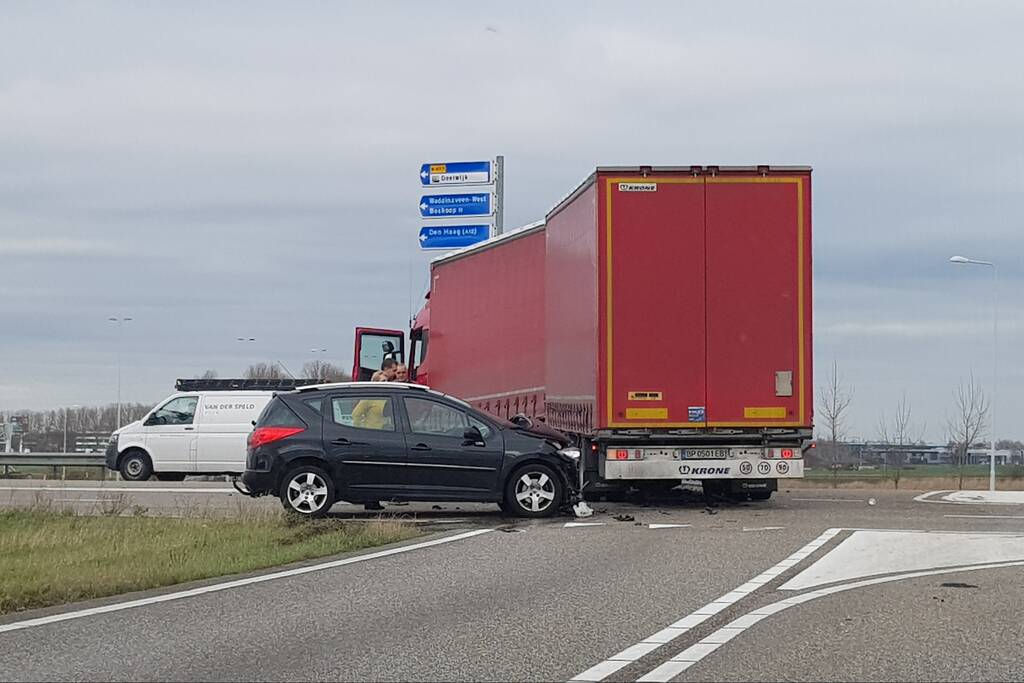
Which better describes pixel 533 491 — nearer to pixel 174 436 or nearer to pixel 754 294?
pixel 754 294

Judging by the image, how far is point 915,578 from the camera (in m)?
11.5

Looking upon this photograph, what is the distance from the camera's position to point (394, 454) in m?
17.0

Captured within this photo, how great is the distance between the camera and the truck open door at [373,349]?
30777 millimetres

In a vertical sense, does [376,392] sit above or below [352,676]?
above

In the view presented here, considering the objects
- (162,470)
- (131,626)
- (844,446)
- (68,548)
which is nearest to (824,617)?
(131,626)

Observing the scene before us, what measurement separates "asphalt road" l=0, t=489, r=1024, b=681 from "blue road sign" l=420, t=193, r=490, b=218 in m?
27.3

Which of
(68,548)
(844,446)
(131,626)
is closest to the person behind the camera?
(131,626)

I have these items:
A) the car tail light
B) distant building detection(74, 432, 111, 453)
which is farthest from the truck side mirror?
distant building detection(74, 432, 111, 453)

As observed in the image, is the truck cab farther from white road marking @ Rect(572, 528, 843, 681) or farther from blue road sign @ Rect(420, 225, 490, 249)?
white road marking @ Rect(572, 528, 843, 681)

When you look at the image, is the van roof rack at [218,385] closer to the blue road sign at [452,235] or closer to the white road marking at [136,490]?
the blue road sign at [452,235]

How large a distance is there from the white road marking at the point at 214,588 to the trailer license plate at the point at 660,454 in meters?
3.64

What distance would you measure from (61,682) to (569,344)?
40.5 ft

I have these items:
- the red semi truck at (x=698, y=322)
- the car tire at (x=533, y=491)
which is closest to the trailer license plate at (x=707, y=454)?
the red semi truck at (x=698, y=322)

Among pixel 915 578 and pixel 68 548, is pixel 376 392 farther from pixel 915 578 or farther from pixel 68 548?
pixel 915 578
